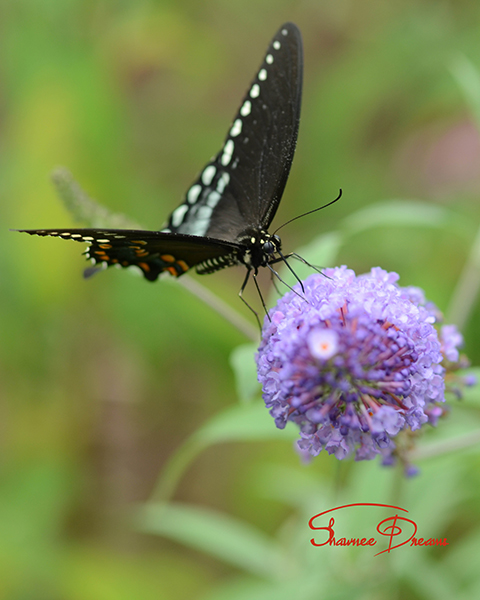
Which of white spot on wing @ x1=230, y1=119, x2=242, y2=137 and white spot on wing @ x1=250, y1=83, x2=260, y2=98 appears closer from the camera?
white spot on wing @ x1=250, y1=83, x2=260, y2=98

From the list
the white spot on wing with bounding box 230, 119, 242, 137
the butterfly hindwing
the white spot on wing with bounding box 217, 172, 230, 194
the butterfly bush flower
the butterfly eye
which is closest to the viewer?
the butterfly bush flower

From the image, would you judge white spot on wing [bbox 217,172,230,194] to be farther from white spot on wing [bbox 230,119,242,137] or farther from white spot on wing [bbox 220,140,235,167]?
white spot on wing [bbox 230,119,242,137]

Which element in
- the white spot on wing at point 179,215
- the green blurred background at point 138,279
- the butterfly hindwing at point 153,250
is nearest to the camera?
the butterfly hindwing at point 153,250

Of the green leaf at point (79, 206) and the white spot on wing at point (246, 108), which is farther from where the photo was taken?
the white spot on wing at point (246, 108)

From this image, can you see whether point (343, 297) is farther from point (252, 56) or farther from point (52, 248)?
point (252, 56)

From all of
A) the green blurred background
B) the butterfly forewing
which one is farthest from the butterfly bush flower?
the green blurred background

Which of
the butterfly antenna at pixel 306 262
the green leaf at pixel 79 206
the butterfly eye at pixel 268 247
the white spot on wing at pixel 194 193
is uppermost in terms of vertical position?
the white spot on wing at pixel 194 193

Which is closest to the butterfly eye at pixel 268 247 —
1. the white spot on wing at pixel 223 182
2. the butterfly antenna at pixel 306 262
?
the butterfly antenna at pixel 306 262
